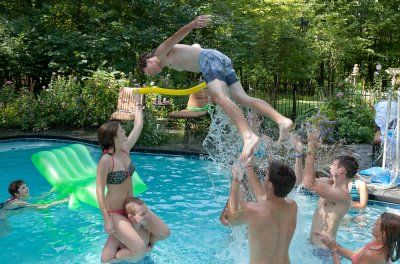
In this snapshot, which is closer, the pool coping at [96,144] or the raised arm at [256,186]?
the raised arm at [256,186]

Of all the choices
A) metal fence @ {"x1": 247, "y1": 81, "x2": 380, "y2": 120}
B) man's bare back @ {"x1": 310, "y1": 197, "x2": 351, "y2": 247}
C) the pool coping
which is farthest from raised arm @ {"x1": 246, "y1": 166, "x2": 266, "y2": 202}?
metal fence @ {"x1": 247, "y1": 81, "x2": 380, "y2": 120}

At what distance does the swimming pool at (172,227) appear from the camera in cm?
511

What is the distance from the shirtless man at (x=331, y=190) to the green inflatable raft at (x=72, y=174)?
11.7ft

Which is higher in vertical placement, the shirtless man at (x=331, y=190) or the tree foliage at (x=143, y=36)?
the tree foliage at (x=143, y=36)

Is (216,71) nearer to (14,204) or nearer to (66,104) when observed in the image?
(14,204)

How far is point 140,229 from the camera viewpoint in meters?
4.23

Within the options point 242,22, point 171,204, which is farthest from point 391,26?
point 171,204

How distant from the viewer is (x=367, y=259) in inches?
119

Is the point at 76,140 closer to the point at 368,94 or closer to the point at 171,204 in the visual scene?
the point at 171,204

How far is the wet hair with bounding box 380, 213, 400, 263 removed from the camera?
289 cm

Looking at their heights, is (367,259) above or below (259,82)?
below

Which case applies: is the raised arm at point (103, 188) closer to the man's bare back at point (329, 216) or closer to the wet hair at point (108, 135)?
the wet hair at point (108, 135)

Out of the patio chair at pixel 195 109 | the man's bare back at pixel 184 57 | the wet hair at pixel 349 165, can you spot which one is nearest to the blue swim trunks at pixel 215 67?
the man's bare back at pixel 184 57

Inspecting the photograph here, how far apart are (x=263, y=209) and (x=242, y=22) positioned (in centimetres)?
1196
